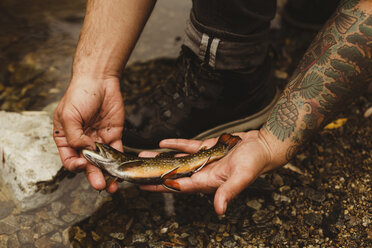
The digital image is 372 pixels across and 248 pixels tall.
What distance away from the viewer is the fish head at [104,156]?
8.31ft

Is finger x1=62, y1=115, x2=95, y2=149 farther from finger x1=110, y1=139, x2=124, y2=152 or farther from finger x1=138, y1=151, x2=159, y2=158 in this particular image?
finger x1=138, y1=151, x2=159, y2=158

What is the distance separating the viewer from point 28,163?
3.12 metres

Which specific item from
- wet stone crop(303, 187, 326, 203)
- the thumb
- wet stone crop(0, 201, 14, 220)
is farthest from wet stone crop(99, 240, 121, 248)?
wet stone crop(303, 187, 326, 203)

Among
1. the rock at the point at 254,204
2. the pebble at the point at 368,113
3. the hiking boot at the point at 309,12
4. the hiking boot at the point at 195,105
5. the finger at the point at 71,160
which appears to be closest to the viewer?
the finger at the point at 71,160

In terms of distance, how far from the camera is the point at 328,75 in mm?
2461

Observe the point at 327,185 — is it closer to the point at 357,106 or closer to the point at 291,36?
the point at 357,106

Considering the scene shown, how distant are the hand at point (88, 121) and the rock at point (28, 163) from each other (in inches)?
23.7

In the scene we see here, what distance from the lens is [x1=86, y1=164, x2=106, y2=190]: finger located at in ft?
8.16

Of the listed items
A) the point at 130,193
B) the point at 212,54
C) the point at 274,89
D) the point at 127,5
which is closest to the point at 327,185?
the point at 274,89

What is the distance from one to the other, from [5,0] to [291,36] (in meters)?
4.97

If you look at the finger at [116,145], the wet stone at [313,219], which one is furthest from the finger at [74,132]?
the wet stone at [313,219]

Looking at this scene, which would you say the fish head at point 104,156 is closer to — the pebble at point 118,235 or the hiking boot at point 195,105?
the hiking boot at point 195,105

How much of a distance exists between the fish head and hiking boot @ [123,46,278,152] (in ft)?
1.67

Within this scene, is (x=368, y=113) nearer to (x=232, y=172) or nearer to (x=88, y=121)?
(x=232, y=172)
